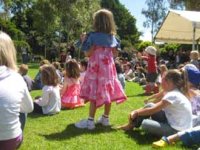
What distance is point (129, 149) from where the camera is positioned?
5.59m

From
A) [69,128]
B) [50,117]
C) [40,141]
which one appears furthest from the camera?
[50,117]

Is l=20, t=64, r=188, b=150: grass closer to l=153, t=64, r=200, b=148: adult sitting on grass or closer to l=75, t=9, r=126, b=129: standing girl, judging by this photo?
l=153, t=64, r=200, b=148: adult sitting on grass

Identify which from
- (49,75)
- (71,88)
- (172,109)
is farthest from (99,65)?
(71,88)

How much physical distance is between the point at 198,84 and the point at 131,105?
11.5 ft

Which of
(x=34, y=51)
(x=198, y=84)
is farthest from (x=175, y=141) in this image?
(x=34, y=51)

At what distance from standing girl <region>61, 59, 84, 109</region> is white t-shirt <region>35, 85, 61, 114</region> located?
3.06 feet

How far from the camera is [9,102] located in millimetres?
3672

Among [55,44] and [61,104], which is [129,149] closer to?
[61,104]

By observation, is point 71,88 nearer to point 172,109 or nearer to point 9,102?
point 172,109

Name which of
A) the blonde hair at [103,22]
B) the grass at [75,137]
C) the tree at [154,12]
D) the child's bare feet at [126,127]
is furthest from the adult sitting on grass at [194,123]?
the tree at [154,12]

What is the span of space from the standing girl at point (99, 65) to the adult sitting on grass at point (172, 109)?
0.85 metres

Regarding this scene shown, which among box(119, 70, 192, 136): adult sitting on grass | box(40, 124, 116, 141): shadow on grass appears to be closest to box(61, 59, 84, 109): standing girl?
box(40, 124, 116, 141): shadow on grass

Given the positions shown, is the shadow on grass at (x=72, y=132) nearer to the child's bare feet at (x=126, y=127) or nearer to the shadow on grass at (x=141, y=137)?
the child's bare feet at (x=126, y=127)

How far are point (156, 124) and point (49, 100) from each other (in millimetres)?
2904
